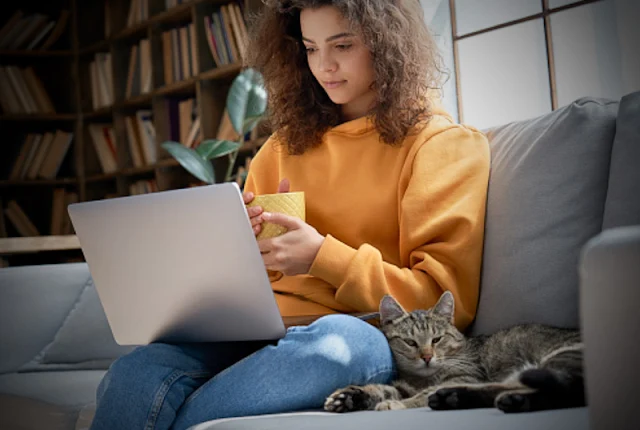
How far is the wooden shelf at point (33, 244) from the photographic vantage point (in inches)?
118

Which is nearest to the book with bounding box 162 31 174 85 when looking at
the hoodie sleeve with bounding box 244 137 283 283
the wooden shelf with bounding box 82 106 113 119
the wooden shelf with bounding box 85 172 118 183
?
the wooden shelf with bounding box 82 106 113 119

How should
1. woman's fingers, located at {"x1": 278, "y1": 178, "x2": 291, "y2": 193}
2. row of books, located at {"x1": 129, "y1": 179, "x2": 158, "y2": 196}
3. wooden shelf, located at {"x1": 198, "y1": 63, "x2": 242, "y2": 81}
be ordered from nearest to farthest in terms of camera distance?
woman's fingers, located at {"x1": 278, "y1": 178, "x2": 291, "y2": 193}, wooden shelf, located at {"x1": 198, "y1": 63, "x2": 242, "y2": 81}, row of books, located at {"x1": 129, "y1": 179, "x2": 158, "y2": 196}

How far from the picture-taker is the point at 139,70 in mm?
4363

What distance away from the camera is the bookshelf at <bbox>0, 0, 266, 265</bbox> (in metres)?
3.94

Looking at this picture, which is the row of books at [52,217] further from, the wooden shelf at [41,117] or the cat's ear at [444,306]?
the cat's ear at [444,306]

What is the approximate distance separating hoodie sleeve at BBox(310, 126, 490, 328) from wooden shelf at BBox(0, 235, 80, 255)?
209 centimetres

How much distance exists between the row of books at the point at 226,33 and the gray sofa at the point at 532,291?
5.77 feet

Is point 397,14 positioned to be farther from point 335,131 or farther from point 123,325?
point 123,325

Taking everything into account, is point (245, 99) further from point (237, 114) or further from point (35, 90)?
point (35, 90)

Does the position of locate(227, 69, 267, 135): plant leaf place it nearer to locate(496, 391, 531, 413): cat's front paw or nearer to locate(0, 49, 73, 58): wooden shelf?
locate(0, 49, 73, 58): wooden shelf

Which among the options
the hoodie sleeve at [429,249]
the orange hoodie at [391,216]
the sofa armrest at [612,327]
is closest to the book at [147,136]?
the orange hoodie at [391,216]

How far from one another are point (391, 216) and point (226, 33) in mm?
2437

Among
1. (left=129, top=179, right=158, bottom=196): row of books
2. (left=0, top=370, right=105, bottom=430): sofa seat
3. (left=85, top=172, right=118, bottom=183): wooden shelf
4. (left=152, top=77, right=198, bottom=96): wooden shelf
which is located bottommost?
(left=0, top=370, right=105, bottom=430): sofa seat

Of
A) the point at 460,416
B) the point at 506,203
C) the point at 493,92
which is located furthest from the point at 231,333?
the point at 493,92
